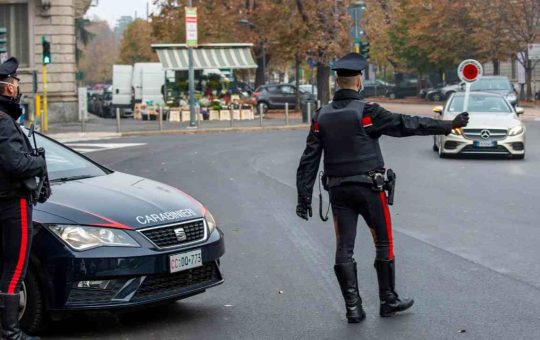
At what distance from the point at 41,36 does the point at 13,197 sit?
105 feet

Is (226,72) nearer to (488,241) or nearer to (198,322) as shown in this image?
(488,241)

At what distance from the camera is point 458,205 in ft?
41.5

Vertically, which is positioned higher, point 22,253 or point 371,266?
point 22,253

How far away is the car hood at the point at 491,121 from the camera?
19.0 metres

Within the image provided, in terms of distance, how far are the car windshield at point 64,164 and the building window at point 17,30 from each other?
29900 millimetres

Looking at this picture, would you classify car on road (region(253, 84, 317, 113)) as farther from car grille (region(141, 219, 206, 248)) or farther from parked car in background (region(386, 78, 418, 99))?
car grille (region(141, 219, 206, 248))

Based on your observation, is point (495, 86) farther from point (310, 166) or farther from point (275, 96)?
point (310, 166)

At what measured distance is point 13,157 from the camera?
18.0 feet

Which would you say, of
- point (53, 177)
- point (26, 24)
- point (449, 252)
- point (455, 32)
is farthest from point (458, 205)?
point (455, 32)

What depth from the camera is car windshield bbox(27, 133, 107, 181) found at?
7.01m

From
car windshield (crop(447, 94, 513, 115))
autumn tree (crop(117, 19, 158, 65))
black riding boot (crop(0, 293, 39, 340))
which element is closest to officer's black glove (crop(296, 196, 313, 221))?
black riding boot (crop(0, 293, 39, 340))

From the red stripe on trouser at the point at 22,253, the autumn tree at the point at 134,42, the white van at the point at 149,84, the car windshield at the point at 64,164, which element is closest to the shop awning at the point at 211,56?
the white van at the point at 149,84

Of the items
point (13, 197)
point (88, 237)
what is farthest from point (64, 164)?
point (13, 197)

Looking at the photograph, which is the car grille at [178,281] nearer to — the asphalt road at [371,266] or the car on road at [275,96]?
the asphalt road at [371,266]
